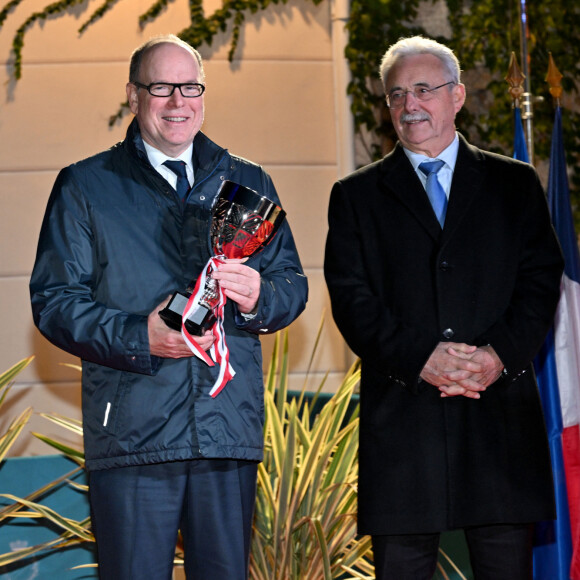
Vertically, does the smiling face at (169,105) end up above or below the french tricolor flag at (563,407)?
above

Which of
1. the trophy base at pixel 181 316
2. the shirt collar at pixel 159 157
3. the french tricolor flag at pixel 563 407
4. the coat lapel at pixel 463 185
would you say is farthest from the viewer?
the french tricolor flag at pixel 563 407

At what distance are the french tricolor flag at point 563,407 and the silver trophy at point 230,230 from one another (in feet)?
4.25

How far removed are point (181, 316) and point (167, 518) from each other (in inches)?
18.1

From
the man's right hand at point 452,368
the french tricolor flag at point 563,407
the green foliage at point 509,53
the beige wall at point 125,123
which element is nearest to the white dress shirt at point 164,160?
the man's right hand at point 452,368

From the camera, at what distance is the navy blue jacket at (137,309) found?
192 cm

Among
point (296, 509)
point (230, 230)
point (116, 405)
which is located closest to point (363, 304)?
point (230, 230)

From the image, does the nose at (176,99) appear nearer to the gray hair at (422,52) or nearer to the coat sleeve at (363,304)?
the coat sleeve at (363,304)

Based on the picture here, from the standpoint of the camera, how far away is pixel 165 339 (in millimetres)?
1892

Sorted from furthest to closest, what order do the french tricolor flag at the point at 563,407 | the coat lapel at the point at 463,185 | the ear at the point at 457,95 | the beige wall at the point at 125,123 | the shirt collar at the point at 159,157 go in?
the beige wall at the point at 125,123, the french tricolor flag at the point at 563,407, the ear at the point at 457,95, the coat lapel at the point at 463,185, the shirt collar at the point at 159,157

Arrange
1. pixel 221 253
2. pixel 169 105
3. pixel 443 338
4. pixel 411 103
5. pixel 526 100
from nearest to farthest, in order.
→ pixel 221 253
pixel 169 105
pixel 443 338
pixel 411 103
pixel 526 100

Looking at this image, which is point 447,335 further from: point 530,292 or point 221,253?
point 221,253

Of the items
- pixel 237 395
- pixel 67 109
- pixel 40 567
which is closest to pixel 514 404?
pixel 237 395

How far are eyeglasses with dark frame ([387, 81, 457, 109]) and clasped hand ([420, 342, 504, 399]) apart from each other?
0.65 m

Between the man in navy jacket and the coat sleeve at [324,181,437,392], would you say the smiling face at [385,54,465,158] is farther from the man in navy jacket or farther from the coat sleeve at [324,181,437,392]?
the man in navy jacket
